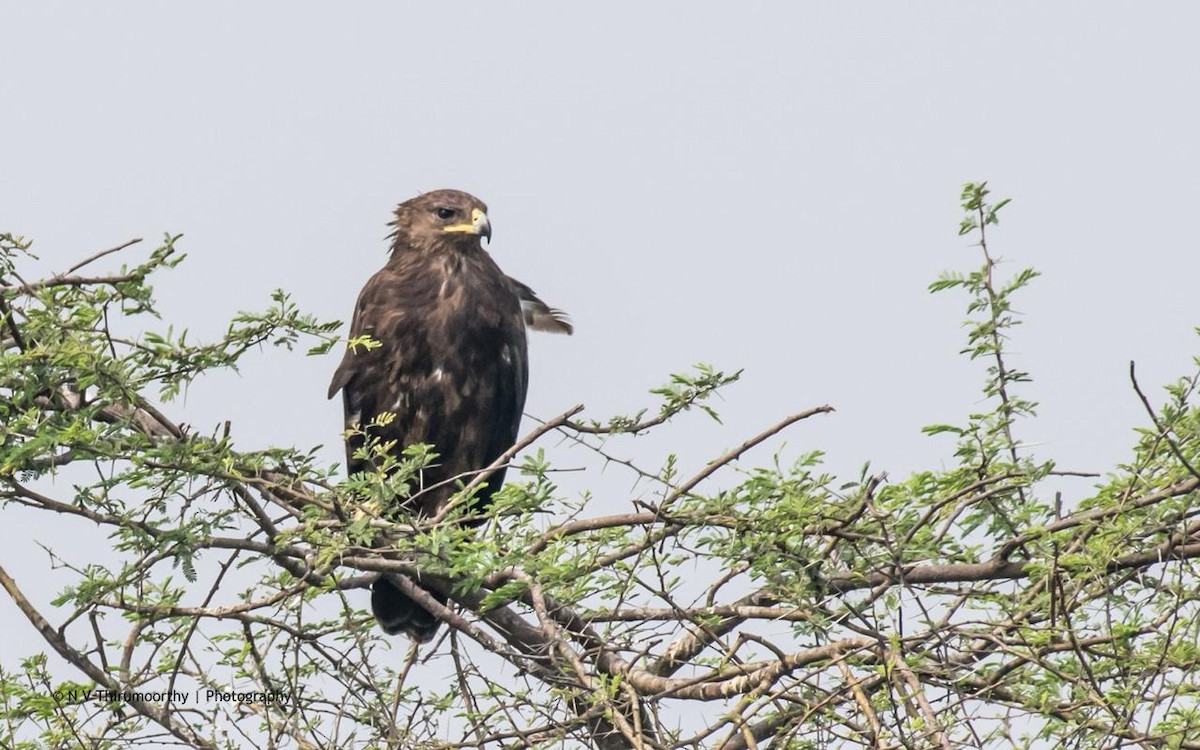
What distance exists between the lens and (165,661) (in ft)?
15.9

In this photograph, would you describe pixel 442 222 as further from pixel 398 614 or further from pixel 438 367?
pixel 398 614

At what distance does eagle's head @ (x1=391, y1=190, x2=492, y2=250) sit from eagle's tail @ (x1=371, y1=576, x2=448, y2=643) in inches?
57.0

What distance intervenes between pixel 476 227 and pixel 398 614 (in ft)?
5.28

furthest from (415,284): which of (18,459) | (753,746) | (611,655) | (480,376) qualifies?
(753,746)

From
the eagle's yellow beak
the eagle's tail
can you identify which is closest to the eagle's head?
the eagle's yellow beak

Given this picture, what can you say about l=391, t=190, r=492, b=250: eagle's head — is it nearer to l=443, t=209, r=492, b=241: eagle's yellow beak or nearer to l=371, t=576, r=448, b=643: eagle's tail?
l=443, t=209, r=492, b=241: eagle's yellow beak

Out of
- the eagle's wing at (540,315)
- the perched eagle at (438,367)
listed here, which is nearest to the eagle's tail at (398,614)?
the perched eagle at (438,367)

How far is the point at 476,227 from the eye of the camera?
6562 mm

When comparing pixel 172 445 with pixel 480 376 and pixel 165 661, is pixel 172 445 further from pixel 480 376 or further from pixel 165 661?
pixel 480 376

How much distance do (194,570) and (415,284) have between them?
2.48 metres

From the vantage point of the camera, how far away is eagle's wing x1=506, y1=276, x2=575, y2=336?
679cm

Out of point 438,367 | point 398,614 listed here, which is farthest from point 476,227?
point 398,614

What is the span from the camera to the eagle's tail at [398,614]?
589 cm

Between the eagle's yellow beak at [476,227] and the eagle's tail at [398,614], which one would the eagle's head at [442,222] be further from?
the eagle's tail at [398,614]
